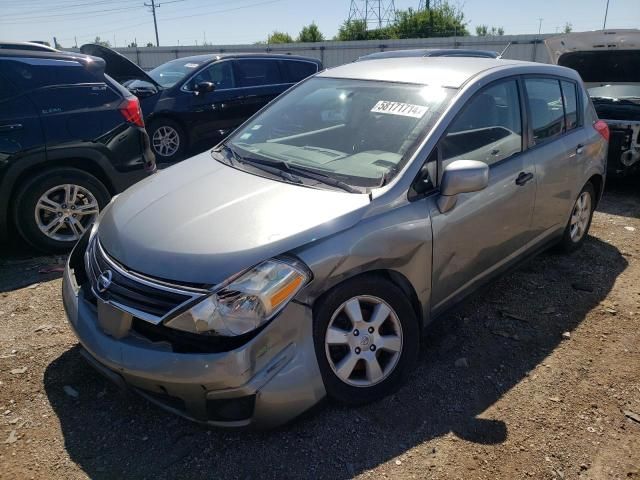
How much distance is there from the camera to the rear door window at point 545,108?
12.4 ft

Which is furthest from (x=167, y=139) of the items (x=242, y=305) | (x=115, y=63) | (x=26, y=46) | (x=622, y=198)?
(x=242, y=305)

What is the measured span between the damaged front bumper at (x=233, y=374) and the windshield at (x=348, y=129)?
96 centimetres

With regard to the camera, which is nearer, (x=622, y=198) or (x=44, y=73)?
(x=44, y=73)

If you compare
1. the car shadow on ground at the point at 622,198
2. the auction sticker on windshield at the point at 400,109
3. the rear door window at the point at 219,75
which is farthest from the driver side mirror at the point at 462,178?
the rear door window at the point at 219,75

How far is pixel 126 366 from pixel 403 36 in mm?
54804

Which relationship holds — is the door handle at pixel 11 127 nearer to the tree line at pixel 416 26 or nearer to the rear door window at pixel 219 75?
the rear door window at pixel 219 75

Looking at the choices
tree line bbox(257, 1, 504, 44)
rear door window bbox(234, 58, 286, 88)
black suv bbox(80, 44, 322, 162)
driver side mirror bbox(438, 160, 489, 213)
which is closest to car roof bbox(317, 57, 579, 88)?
driver side mirror bbox(438, 160, 489, 213)

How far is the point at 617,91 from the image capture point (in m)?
7.35

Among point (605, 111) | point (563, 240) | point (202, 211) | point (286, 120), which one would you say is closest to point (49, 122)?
point (286, 120)

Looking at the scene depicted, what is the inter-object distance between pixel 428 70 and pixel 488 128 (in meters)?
0.54

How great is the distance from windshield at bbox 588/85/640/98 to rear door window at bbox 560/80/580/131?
3.50 m

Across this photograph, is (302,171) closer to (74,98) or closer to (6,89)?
(74,98)

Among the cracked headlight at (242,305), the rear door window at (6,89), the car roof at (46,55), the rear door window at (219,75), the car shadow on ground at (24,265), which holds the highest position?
the car roof at (46,55)

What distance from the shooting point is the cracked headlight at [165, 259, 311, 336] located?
220 centimetres
